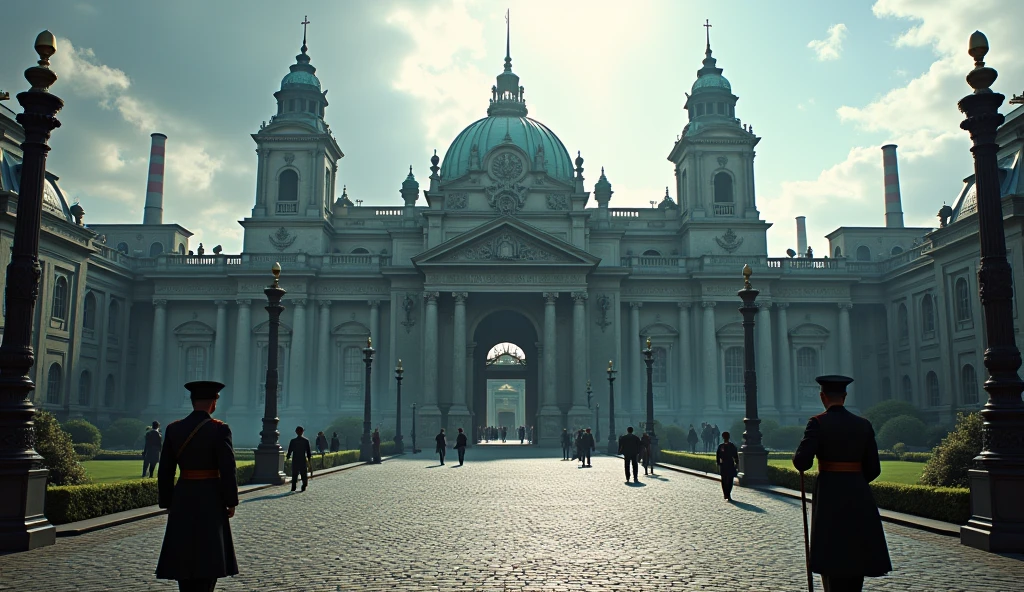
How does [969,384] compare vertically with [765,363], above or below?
below

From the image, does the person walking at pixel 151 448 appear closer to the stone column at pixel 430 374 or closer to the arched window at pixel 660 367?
the stone column at pixel 430 374

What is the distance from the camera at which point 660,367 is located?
60938 millimetres

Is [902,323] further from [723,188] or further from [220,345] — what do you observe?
[220,345]

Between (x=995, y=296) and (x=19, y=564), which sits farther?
(x=995, y=296)

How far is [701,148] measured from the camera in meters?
63.3

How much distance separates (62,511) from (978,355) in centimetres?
4753

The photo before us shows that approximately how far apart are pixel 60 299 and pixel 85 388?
855cm

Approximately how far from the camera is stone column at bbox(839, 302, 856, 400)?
198 ft

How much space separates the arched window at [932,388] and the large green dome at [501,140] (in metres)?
30.5

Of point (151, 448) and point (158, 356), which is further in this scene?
point (158, 356)

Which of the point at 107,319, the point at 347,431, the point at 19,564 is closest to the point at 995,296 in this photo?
the point at 19,564

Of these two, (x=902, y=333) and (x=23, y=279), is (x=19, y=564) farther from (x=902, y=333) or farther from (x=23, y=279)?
(x=902, y=333)

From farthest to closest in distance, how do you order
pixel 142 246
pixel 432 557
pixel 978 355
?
pixel 142 246, pixel 978 355, pixel 432 557

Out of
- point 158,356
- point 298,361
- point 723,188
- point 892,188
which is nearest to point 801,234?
point 892,188
